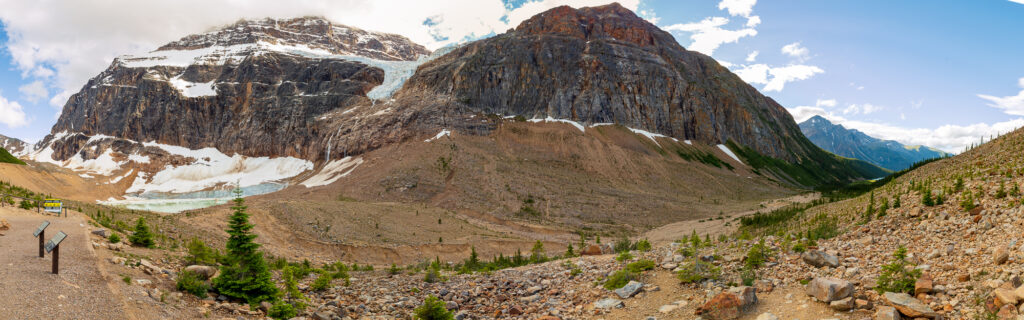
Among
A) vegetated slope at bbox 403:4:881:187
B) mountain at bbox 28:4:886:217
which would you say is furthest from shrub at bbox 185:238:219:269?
vegetated slope at bbox 403:4:881:187

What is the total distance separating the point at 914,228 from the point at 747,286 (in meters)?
4.65

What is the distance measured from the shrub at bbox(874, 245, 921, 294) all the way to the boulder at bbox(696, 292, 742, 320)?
7.72 feet

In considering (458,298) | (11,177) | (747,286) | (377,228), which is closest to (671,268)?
(747,286)

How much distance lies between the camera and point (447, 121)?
77500 mm

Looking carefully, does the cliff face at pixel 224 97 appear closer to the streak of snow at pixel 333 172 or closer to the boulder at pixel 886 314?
the streak of snow at pixel 333 172

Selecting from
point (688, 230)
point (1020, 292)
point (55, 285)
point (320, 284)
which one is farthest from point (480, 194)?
point (1020, 292)

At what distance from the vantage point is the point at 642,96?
3718 inches

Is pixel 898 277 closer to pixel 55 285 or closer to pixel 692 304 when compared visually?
pixel 692 304

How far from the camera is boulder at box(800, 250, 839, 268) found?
396 inches

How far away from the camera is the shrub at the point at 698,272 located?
1124 cm

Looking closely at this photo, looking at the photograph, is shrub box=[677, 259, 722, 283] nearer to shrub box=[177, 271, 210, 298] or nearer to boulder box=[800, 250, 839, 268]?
boulder box=[800, 250, 839, 268]

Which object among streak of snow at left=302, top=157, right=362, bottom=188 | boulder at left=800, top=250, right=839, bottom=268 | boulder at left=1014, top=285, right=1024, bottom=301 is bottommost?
boulder at left=800, top=250, right=839, bottom=268

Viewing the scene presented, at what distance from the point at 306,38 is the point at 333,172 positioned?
96.8 m

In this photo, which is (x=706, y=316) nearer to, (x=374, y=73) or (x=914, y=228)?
(x=914, y=228)
